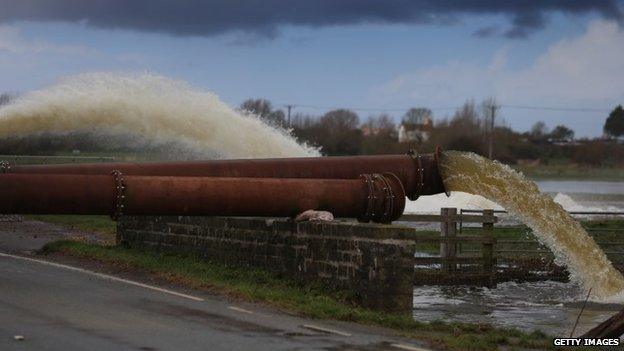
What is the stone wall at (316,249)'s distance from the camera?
56.0 feet

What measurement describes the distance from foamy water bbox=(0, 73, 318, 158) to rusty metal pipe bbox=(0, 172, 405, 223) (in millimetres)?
10361

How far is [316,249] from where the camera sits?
61.6 ft

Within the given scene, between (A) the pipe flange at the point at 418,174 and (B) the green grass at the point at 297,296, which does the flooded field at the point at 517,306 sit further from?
(A) the pipe flange at the point at 418,174

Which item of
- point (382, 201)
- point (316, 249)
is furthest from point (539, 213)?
point (316, 249)

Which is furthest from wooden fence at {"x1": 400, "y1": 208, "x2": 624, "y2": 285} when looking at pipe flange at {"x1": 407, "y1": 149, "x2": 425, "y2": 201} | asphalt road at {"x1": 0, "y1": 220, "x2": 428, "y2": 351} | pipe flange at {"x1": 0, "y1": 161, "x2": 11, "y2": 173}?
pipe flange at {"x1": 0, "y1": 161, "x2": 11, "y2": 173}

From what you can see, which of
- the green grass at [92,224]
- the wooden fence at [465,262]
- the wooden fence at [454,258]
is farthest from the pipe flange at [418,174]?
the green grass at [92,224]

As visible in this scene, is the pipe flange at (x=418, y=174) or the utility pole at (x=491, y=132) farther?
the utility pole at (x=491, y=132)

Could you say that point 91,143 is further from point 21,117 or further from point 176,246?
point 176,246

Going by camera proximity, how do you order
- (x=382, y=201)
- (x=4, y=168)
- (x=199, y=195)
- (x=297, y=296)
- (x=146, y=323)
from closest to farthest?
(x=146, y=323), (x=297, y=296), (x=199, y=195), (x=4, y=168), (x=382, y=201)

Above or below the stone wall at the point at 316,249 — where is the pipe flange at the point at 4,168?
above

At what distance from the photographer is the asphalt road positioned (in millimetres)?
13328

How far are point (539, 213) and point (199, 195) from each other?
696 centimetres

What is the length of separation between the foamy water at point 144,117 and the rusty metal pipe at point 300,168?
8.10 meters

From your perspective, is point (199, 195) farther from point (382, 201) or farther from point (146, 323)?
point (146, 323)
